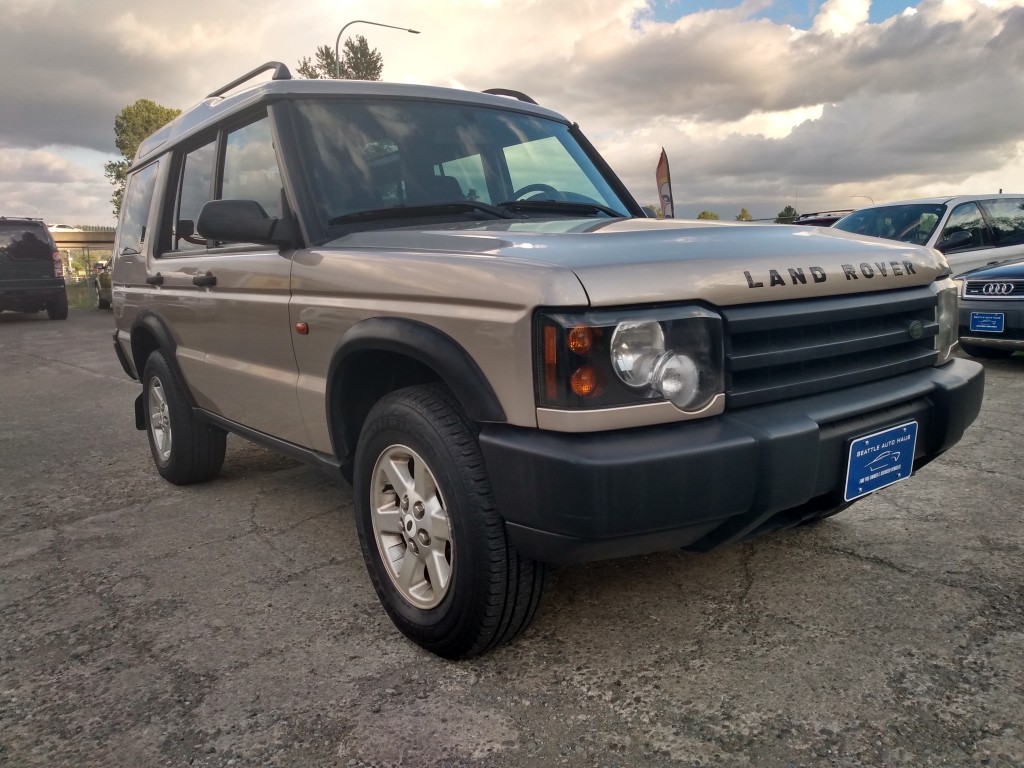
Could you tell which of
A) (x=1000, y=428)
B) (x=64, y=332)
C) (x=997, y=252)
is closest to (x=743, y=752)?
(x=1000, y=428)

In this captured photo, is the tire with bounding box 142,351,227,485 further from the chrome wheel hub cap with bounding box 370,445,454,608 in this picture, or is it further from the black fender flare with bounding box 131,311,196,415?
the chrome wheel hub cap with bounding box 370,445,454,608

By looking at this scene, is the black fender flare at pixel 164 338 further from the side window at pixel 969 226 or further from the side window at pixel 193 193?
the side window at pixel 969 226

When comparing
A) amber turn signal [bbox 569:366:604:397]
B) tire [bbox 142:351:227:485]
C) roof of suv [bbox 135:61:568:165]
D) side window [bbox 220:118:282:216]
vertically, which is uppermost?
roof of suv [bbox 135:61:568:165]

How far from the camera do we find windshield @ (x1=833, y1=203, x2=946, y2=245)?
811 cm

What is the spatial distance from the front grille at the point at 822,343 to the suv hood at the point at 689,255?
0.15 ft

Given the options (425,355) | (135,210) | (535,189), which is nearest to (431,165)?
(535,189)

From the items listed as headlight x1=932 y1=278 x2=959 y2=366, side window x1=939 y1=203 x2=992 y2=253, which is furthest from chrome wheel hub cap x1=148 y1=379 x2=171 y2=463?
side window x1=939 y1=203 x2=992 y2=253

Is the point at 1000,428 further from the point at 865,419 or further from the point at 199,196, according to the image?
the point at 199,196

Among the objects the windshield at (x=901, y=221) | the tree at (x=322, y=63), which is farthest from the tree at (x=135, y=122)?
the windshield at (x=901, y=221)

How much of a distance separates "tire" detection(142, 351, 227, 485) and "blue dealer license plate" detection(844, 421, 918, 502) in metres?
3.18

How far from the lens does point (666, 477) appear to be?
1.90 meters

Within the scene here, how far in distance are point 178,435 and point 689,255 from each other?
3112mm

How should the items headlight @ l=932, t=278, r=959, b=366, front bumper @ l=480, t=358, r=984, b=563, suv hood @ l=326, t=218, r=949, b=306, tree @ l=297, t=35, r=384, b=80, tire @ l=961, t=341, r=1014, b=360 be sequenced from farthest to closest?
tree @ l=297, t=35, r=384, b=80
tire @ l=961, t=341, r=1014, b=360
headlight @ l=932, t=278, r=959, b=366
suv hood @ l=326, t=218, r=949, b=306
front bumper @ l=480, t=358, r=984, b=563

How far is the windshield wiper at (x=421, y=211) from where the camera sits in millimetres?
2912
